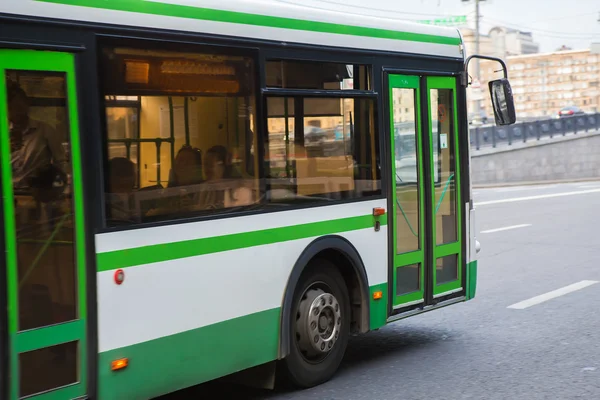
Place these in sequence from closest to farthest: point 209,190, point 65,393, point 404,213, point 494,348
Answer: point 65,393, point 209,190, point 404,213, point 494,348

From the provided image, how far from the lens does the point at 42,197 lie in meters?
4.67

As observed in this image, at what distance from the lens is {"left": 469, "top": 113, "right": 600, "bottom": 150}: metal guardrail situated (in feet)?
145

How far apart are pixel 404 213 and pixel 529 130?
39958 mm

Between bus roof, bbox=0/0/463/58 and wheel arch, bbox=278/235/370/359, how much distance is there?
4.57 ft

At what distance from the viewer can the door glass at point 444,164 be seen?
7996 mm

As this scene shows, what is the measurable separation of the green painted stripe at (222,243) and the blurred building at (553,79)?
15441 cm

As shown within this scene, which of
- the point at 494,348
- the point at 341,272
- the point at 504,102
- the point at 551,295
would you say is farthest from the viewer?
the point at 551,295

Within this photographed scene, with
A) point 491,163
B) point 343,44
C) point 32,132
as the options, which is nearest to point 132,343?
point 32,132

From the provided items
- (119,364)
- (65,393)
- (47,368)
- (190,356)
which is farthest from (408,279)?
(47,368)

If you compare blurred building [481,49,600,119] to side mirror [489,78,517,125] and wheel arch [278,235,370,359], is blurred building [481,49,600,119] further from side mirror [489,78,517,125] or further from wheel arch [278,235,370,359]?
wheel arch [278,235,370,359]

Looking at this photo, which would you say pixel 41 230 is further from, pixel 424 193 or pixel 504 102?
pixel 504 102

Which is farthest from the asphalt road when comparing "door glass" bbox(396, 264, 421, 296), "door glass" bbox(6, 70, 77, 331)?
"door glass" bbox(6, 70, 77, 331)

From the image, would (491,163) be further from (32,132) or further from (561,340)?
(32,132)

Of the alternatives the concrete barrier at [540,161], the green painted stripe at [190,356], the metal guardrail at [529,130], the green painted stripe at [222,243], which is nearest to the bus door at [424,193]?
the green painted stripe at [222,243]
